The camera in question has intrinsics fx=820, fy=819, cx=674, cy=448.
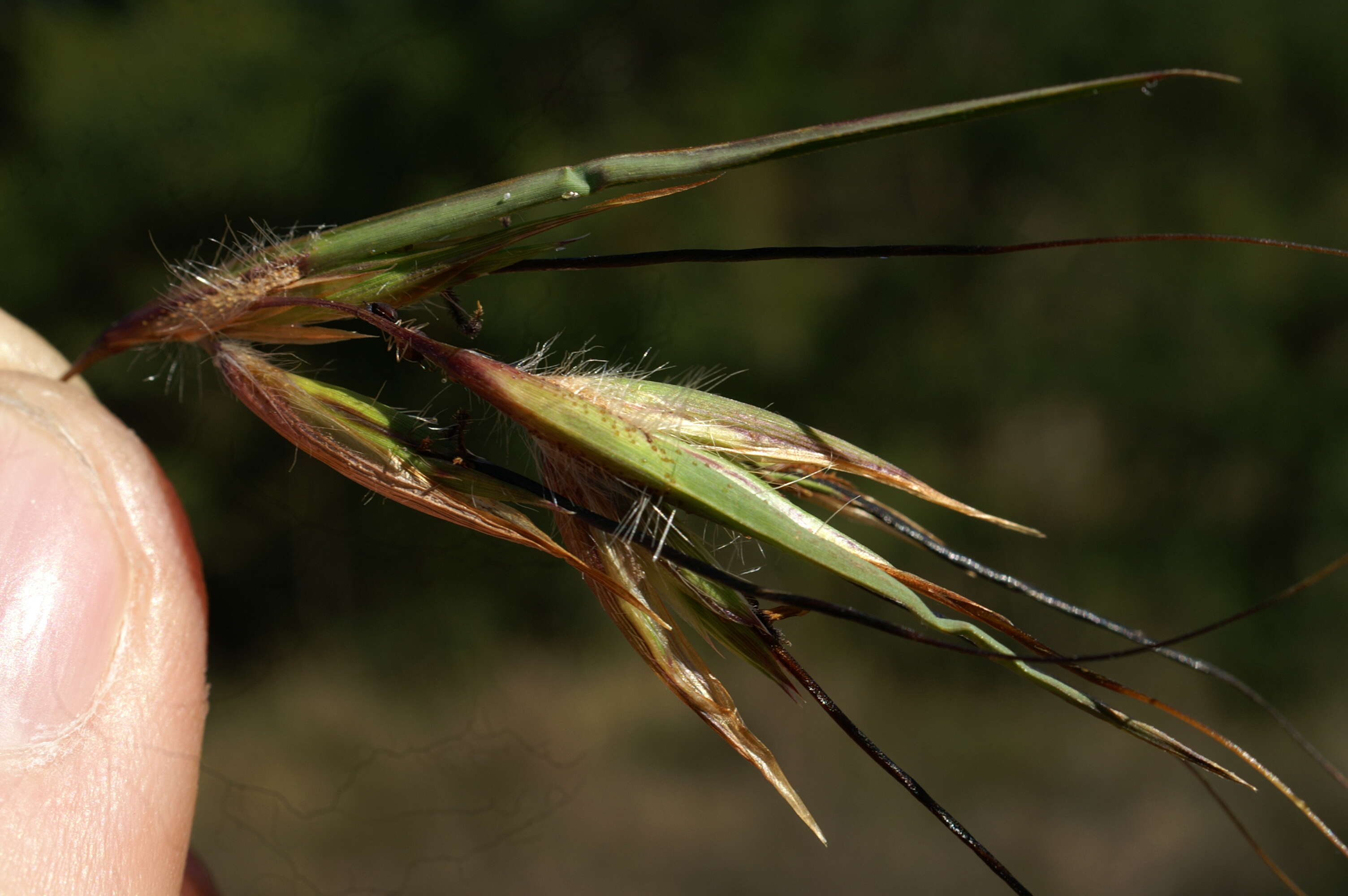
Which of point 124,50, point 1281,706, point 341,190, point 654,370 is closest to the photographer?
point 654,370

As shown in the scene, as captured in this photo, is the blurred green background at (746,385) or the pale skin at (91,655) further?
the blurred green background at (746,385)

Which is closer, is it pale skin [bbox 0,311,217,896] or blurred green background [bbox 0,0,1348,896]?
pale skin [bbox 0,311,217,896]

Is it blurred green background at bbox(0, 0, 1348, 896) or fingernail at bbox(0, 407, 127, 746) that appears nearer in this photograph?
fingernail at bbox(0, 407, 127, 746)

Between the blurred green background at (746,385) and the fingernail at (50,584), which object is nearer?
the fingernail at (50,584)

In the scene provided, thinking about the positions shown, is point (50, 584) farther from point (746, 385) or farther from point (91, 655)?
point (746, 385)

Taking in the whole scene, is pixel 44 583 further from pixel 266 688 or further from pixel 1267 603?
pixel 266 688

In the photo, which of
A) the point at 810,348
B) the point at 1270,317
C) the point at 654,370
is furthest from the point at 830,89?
the point at 654,370
